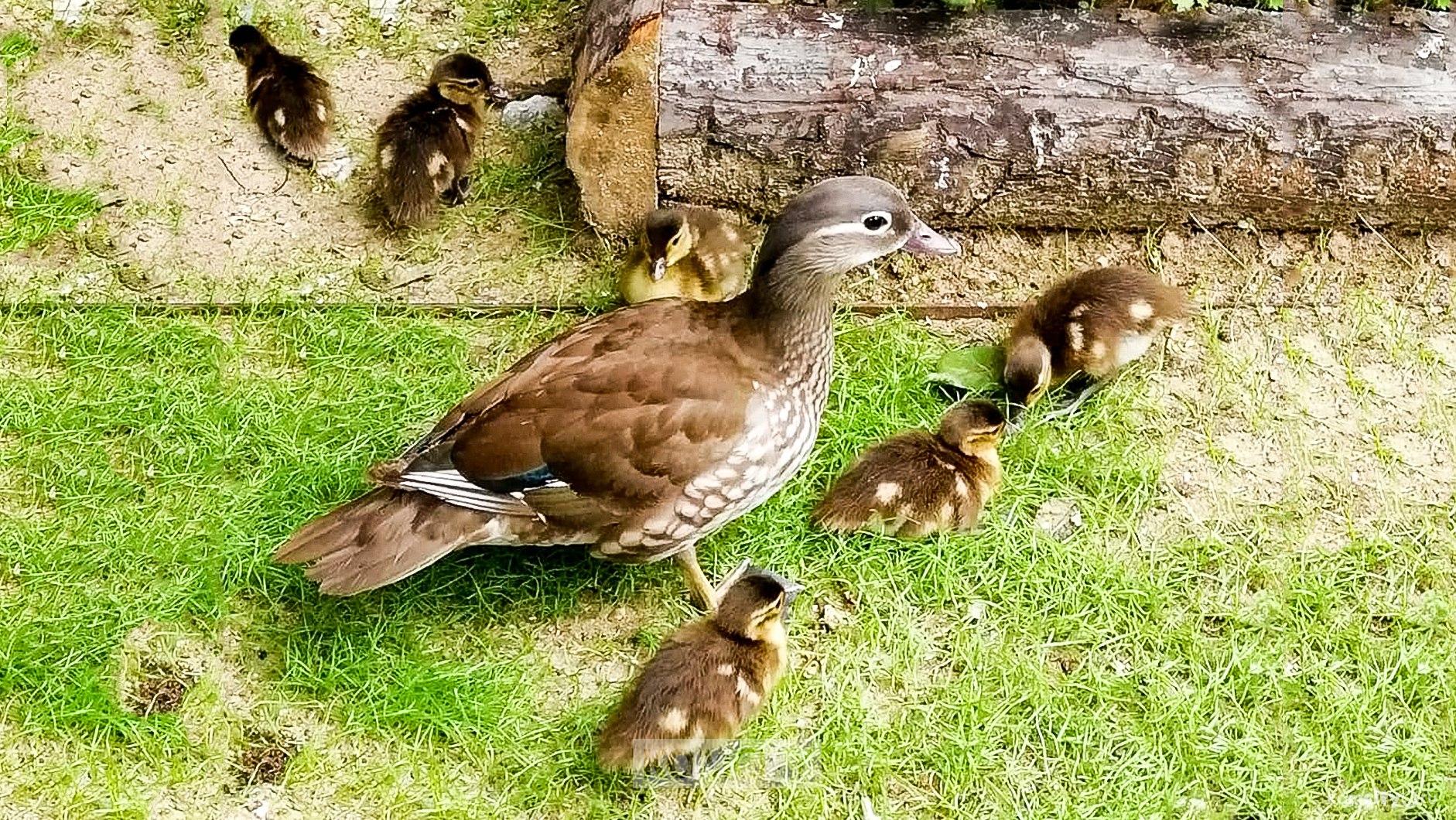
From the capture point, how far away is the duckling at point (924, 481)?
2758 mm

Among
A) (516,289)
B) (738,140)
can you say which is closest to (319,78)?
(516,289)

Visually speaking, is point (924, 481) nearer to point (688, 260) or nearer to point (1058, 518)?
point (1058, 518)

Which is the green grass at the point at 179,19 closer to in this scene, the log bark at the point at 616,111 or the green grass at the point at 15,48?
the green grass at the point at 15,48

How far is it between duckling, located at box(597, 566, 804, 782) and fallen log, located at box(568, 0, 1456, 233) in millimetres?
1159

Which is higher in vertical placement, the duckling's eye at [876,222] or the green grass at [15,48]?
the green grass at [15,48]

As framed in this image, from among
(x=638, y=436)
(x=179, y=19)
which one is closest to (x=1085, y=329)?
(x=638, y=436)

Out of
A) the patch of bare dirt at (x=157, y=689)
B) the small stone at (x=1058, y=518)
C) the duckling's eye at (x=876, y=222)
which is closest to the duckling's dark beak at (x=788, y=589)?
the small stone at (x=1058, y=518)

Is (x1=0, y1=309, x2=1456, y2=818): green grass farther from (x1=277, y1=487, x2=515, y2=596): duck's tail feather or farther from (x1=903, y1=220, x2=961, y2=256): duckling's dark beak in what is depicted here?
(x1=903, y1=220, x2=961, y2=256): duckling's dark beak

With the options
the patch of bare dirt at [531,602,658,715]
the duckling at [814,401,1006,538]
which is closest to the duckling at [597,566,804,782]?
the patch of bare dirt at [531,602,658,715]

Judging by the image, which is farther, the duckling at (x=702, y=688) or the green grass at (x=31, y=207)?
the green grass at (x=31, y=207)

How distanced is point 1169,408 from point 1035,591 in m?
0.66

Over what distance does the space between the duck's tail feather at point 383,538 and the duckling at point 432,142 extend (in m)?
1.08

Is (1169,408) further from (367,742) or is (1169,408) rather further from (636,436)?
(367,742)

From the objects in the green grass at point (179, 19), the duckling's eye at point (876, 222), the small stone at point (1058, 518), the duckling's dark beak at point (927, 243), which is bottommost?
the small stone at point (1058, 518)
